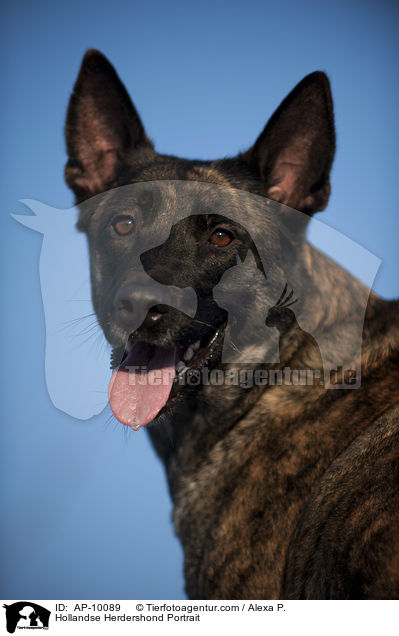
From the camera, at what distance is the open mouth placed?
264 centimetres

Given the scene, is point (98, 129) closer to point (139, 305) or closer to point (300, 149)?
point (300, 149)

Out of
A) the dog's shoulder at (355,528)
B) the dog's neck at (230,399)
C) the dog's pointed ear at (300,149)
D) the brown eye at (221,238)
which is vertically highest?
the dog's pointed ear at (300,149)

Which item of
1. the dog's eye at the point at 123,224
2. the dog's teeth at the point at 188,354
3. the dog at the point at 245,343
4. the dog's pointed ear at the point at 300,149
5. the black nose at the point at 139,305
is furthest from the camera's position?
the dog's eye at the point at 123,224

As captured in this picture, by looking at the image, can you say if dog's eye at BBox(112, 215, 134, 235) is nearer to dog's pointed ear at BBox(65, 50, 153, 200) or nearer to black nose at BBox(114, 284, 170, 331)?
dog's pointed ear at BBox(65, 50, 153, 200)

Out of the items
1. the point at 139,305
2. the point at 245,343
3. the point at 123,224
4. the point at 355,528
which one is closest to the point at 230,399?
the point at 245,343

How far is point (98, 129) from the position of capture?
3.36 m

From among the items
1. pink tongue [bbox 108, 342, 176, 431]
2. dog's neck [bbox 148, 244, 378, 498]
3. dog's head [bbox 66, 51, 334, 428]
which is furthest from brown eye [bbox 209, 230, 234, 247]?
pink tongue [bbox 108, 342, 176, 431]

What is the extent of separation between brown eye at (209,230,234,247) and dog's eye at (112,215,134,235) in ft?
1.56

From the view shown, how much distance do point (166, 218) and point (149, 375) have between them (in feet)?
2.87

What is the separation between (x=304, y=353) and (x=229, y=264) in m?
0.61

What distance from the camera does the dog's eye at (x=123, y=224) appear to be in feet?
10.2

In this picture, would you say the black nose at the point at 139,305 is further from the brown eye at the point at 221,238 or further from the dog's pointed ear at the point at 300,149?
the dog's pointed ear at the point at 300,149

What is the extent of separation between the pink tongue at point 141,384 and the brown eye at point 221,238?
646 millimetres

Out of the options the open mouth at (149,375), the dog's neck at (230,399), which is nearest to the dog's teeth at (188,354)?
the open mouth at (149,375)
